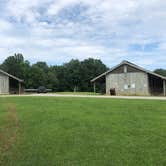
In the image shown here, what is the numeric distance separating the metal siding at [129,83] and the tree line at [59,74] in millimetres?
33330

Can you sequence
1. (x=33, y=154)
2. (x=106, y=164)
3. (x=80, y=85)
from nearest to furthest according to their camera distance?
(x=106, y=164) → (x=33, y=154) → (x=80, y=85)

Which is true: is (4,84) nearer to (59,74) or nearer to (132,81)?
(132,81)

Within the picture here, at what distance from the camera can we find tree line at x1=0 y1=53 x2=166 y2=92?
78625 millimetres

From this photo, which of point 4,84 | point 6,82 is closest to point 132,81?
point 6,82

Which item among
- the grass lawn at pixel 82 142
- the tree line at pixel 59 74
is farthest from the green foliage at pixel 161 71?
the grass lawn at pixel 82 142

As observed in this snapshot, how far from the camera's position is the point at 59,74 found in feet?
283

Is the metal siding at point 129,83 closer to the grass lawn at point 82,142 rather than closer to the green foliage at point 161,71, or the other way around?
the grass lawn at point 82,142

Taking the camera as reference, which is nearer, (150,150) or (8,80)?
(150,150)

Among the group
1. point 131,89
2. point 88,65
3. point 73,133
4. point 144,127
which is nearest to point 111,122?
point 144,127

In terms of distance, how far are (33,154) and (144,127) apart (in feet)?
14.5

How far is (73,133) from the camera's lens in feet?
28.7

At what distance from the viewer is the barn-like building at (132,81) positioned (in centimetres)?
4291

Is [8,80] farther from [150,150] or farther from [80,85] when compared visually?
[150,150]

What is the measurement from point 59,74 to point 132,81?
4465 centimetres
